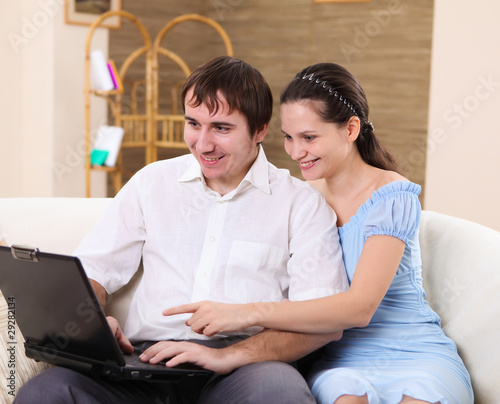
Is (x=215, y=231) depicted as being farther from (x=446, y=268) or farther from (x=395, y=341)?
(x=446, y=268)

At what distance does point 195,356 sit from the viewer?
4.69ft

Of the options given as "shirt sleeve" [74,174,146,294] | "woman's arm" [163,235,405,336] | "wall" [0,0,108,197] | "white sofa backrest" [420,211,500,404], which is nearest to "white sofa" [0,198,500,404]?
"white sofa backrest" [420,211,500,404]

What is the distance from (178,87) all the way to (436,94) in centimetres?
218

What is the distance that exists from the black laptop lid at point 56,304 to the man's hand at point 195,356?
138 mm

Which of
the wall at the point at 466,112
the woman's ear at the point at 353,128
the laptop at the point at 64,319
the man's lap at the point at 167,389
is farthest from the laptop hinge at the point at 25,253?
the wall at the point at 466,112

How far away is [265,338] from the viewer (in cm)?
149

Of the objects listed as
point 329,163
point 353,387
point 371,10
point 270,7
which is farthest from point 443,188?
point 353,387

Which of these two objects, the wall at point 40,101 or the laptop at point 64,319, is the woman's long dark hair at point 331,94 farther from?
the wall at point 40,101

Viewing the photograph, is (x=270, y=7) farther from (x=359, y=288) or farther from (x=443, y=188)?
(x=359, y=288)

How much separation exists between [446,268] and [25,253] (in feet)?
3.69

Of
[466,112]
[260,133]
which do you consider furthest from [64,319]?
[466,112]

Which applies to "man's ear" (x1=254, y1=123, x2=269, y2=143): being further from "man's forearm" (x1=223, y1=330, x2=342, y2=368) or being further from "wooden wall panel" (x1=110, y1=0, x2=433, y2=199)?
"wooden wall panel" (x1=110, y1=0, x2=433, y2=199)

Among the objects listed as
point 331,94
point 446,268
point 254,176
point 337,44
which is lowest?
point 446,268

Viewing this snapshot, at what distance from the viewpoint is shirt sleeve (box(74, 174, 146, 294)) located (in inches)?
66.3
